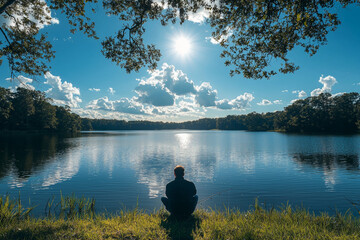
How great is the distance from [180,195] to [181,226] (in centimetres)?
95

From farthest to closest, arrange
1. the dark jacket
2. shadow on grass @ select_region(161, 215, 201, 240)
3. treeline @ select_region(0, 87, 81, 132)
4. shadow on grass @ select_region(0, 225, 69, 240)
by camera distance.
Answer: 1. treeline @ select_region(0, 87, 81, 132)
2. the dark jacket
3. shadow on grass @ select_region(161, 215, 201, 240)
4. shadow on grass @ select_region(0, 225, 69, 240)

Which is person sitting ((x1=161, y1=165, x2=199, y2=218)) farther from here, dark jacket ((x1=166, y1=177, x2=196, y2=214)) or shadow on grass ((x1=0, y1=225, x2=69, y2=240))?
shadow on grass ((x1=0, y1=225, x2=69, y2=240))

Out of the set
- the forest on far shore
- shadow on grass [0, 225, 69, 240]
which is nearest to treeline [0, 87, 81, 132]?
the forest on far shore

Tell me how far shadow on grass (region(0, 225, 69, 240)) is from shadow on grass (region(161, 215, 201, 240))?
311 cm

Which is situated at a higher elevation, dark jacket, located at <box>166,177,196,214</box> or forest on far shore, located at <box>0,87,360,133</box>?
forest on far shore, located at <box>0,87,360,133</box>

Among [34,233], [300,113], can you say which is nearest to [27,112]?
[34,233]

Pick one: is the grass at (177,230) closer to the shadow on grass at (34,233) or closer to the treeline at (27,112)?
the shadow on grass at (34,233)

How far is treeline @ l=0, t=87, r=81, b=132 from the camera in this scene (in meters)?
93.1

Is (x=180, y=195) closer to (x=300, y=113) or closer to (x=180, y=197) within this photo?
(x=180, y=197)

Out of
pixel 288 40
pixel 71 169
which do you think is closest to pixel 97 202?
pixel 71 169

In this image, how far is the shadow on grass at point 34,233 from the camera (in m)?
5.23

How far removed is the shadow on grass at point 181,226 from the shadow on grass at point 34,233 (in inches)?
122

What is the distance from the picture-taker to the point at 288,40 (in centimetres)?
1008

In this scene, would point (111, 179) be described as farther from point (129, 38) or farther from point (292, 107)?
point (292, 107)
